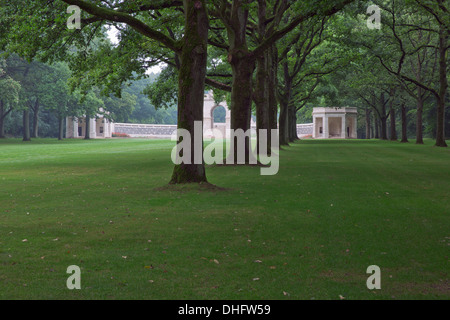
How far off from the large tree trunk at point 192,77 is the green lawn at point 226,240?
0.85 meters

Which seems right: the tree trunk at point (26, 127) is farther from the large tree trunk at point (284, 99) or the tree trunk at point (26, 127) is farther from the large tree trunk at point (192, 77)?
the large tree trunk at point (192, 77)

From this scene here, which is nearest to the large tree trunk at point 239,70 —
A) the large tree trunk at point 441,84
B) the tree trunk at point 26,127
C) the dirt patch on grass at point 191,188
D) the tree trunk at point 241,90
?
the tree trunk at point 241,90

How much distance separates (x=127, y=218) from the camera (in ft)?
32.0

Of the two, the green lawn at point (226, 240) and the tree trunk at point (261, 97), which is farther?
the tree trunk at point (261, 97)

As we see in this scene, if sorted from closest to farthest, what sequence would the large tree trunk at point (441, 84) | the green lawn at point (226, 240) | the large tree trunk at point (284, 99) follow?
the green lawn at point (226, 240) → the large tree trunk at point (441, 84) → the large tree trunk at point (284, 99)

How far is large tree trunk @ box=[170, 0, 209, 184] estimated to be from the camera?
1390cm

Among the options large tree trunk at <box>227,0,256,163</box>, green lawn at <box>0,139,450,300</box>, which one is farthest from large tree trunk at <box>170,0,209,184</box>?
large tree trunk at <box>227,0,256,163</box>

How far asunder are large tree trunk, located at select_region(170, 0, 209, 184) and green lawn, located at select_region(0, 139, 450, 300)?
85 centimetres

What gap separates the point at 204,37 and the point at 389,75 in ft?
127

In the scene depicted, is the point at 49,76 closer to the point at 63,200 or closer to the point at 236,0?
the point at 236,0

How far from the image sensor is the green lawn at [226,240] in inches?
223

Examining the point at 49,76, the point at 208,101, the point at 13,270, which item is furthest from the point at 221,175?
the point at 208,101

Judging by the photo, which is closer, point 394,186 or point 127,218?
point 127,218
